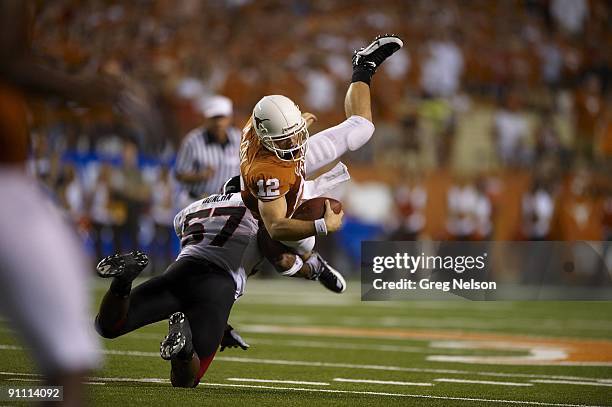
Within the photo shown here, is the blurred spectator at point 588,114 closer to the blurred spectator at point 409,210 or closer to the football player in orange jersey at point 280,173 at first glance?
the blurred spectator at point 409,210

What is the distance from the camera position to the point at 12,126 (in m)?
2.44

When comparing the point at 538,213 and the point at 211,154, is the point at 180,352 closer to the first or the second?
the point at 211,154

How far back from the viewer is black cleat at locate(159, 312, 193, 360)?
4492 mm

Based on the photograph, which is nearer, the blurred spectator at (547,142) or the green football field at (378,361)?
the green football field at (378,361)

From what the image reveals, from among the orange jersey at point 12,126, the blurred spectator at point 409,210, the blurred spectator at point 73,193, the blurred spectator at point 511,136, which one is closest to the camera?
the orange jersey at point 12,126

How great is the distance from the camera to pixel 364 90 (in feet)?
16.6

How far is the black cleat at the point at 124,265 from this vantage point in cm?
425

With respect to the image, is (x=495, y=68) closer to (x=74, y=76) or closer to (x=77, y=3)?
(x=77, y=3)

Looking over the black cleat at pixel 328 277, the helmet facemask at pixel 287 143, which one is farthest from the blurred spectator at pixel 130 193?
the helmet facemask at pixel 287 143

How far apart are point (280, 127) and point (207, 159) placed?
12.2ft

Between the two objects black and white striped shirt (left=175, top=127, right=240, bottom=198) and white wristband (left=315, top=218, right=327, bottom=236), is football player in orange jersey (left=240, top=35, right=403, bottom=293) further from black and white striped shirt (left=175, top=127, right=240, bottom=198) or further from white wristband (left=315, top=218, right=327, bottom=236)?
black and white striped shirt (left=175, top=127, right=240, bottom=198)

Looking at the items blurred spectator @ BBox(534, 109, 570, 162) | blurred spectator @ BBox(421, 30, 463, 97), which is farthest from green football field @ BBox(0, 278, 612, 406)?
blurred spectator @ BBox(421, 30, 463, 97)

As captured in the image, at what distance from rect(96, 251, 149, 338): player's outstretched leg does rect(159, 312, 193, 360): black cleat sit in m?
0.21

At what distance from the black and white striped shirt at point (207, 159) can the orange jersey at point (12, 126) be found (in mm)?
5596
